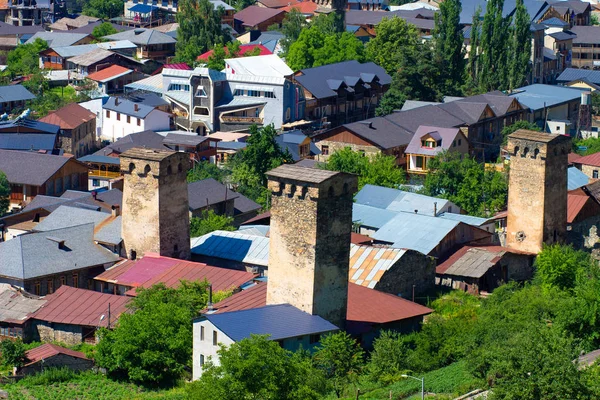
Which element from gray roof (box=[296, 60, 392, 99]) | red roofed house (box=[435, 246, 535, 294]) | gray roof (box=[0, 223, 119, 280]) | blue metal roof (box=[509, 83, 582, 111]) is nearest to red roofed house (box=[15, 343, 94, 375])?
gray roof (box=[0, 223, 119, 280])

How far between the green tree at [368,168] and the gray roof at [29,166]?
1101 cm

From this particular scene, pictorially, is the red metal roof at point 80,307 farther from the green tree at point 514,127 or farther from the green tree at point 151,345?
the green tree at point 514,127

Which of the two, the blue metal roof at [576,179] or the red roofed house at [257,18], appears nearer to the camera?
the blue metal roof at [576,179]

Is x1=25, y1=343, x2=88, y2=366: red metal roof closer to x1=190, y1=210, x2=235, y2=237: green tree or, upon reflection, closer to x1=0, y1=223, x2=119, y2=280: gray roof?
x1=0, y1=223, x2=119, y2=280: gray roof

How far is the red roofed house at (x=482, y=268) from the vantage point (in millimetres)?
46906

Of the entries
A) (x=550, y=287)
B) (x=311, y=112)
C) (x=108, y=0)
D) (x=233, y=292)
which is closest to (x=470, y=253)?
(x=550, y=287)

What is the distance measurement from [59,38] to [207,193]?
38.6 m

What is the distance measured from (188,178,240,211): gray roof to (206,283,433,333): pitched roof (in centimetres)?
1228

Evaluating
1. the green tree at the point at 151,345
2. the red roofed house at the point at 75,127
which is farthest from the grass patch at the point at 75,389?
the red roofed house at the point at 75,127

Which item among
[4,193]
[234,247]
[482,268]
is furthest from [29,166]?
[482,268]

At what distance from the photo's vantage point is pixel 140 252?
47250 mm

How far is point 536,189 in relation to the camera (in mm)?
48500

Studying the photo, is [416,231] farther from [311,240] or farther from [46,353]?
[46,353]

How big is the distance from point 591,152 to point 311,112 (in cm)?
1440
